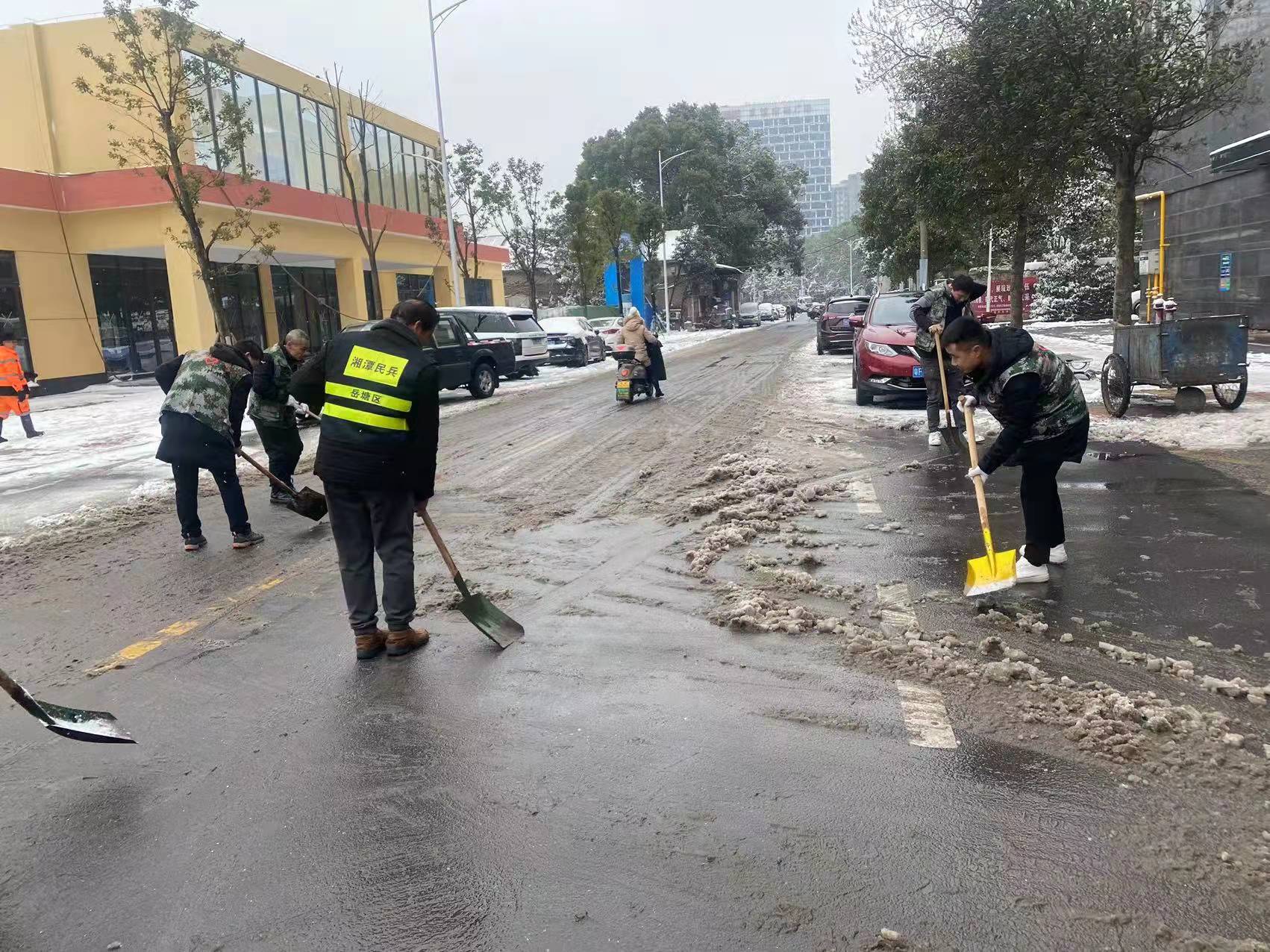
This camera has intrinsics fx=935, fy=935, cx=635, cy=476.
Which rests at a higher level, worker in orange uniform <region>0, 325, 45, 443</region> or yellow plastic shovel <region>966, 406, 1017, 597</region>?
worker in orange uniform <region>0, 325, 45, 443</region>

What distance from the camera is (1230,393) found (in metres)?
11.1

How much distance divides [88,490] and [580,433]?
5.63 meters

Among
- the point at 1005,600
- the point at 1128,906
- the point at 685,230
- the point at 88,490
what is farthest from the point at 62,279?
the point at 685,230

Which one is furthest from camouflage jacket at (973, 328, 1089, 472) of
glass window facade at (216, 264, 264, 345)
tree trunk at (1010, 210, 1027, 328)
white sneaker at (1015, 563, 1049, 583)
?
glass window facade at (216, 264, 264, 345)

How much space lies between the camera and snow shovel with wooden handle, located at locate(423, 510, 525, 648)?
473 centimetres

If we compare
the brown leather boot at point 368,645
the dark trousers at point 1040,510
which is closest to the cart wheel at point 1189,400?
the dark trousers at point 1040,510

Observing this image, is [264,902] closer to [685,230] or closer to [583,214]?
[583,214]

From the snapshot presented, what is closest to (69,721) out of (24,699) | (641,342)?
(24,699)

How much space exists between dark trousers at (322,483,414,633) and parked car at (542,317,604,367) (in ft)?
70.4

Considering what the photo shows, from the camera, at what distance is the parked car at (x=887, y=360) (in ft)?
42.5

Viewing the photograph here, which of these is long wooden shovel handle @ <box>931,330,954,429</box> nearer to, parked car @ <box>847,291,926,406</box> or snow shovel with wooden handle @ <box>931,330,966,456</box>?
snow shovel with wooden handle @ <box>931,330,966,456</box>

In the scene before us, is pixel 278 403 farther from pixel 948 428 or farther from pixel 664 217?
pixel 664 217

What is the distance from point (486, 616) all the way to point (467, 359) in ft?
44.1

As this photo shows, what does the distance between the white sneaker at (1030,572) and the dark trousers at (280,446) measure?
19.4 ft
